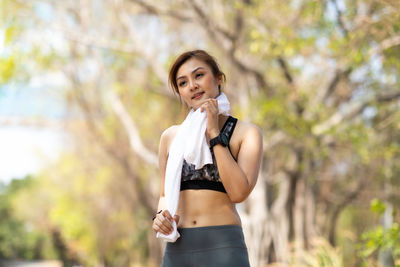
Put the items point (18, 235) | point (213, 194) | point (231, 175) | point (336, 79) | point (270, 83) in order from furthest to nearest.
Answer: point (18, 235), point (270, 83), point (336, 79), point (213, 194), point (231, 175)

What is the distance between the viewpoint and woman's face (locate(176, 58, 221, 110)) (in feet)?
7.79

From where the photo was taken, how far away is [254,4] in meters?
9.43

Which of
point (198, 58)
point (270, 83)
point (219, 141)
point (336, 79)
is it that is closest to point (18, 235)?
point (270, 83)

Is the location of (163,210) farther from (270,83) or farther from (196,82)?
(270,83)

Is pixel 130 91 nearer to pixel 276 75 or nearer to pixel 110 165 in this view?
pixel 276 75

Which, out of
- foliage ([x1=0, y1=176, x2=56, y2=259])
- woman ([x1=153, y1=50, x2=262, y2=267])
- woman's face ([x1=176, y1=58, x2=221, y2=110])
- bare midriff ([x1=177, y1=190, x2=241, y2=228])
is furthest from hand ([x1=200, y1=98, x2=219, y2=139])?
foliage ([x1=0, y1=176, x2=56, y2=259])

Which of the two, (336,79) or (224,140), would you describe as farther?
(336,79)

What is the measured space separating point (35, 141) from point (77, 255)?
7555 millimetres

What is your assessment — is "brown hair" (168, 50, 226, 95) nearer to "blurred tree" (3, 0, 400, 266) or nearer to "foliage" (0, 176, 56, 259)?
"blurred tree" (3, 0, 400, 266)

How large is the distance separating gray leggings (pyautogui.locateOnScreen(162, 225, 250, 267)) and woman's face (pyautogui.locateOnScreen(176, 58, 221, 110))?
22.7 inches

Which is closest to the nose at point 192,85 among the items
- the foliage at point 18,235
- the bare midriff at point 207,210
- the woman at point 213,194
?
the woman at point 213,194

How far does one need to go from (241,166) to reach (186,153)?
24cm

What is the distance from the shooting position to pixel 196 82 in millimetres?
2379

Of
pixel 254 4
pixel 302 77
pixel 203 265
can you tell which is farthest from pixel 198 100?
pixel 302 77
